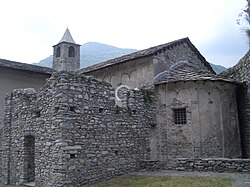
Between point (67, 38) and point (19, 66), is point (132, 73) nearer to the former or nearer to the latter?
point (19, 66)

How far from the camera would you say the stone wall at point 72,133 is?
9.51 meters

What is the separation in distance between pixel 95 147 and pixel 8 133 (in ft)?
15.4


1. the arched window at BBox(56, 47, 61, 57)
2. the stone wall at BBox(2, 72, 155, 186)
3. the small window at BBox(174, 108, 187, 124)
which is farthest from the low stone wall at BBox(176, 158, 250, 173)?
the arched window at BBox(56, 47, 61, 57)

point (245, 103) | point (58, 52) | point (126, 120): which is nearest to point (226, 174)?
point (126, 120)

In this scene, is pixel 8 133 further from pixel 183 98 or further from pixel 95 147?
pixel 183 98

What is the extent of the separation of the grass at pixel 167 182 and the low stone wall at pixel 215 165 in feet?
5.00

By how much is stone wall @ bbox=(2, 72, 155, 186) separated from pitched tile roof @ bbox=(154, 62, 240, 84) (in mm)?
2149

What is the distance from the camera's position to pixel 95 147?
10.4 m

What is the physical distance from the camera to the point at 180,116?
1411 centimetres

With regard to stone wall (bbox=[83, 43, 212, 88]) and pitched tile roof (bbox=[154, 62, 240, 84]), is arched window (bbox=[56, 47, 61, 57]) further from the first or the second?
pitched tile roof (bbox=[154, 62, 240, 84])

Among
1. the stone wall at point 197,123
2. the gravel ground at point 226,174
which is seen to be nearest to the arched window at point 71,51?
the stone wall at point 197,123

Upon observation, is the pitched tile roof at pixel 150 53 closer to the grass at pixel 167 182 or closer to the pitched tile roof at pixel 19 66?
the pitched tile roof at pixel 19 66

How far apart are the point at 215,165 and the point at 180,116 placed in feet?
12.0

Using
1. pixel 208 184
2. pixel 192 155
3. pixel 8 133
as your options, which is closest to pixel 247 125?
pixel 192 155
